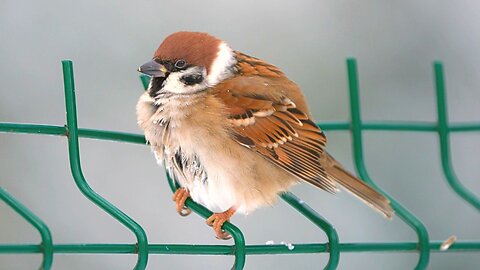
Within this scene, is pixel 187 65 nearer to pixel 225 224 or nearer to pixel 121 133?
pixel 121 133

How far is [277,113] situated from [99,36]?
1979mm

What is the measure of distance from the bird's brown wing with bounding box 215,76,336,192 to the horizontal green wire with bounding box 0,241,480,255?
430 mm

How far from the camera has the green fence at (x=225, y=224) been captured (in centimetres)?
238

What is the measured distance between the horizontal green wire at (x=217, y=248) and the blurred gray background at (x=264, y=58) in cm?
185

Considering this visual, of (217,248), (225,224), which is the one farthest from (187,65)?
(217,248)

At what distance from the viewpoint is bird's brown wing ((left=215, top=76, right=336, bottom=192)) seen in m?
3.12

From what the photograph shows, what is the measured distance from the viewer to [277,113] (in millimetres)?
3225

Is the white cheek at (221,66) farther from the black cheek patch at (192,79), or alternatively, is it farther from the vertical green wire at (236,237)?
the vertical green wire at (236,237)

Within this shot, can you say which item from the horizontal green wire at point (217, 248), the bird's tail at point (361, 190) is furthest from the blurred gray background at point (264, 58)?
the horizontal green wire at point (217, 248)

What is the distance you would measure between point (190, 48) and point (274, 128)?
36cm

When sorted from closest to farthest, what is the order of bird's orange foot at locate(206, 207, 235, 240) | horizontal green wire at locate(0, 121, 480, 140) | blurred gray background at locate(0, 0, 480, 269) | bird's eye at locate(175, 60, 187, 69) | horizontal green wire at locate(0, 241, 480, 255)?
1. horizontal green wire at locate(0, 241, 480, 255)
2. horizontal green wire at locate(0, 121, 480, 140)
3. bird's orange foot at locate(206, 207, 235, 240)
4. bird's eye at locate(175, 60, 187, 69)
5. blurred gray background at locate(0, 0, 480, 269)

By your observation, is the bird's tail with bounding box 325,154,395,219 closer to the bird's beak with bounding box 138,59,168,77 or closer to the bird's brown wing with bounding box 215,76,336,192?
the bird's brown wing with bounding box 215,76,336,192

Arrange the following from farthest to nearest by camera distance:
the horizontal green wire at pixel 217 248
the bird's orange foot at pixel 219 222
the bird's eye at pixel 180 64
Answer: the bird's eye at pixel 180 64, the bird's orange foot at pixel 219 222, the horizontal green wire at pixel 217 248

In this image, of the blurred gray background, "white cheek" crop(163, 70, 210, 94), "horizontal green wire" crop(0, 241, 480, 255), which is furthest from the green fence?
the blurred gray background
